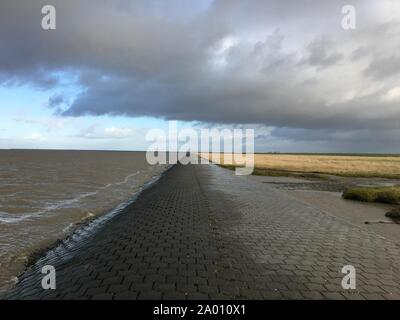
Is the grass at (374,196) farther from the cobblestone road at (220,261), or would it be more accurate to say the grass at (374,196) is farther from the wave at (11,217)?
the wave at (11,217)

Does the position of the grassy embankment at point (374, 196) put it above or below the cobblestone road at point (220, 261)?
below

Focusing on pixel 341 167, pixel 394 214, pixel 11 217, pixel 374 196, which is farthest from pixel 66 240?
pixel 341 167

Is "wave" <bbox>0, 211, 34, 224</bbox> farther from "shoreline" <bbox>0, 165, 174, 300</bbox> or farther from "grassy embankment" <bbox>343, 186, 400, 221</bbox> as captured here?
"grassy embankment" <bbox>343, 186, 400, 221</bbox>

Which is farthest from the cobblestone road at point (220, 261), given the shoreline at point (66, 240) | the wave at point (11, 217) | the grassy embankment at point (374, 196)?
the grassy embankment at point (374, 196)

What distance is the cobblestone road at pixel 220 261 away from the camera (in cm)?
572

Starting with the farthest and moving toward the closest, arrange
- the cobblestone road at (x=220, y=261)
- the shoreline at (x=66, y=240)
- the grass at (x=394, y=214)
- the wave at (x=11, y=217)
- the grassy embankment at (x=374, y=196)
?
the grassy embankment at (x=374, y=196)
the grass at (x=394, y=214)
the wave at (x=11, y=217)
the shoreline at (x=66, y=240)
the cobblestone road at (x=220, y=261)

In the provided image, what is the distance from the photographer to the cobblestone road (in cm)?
572

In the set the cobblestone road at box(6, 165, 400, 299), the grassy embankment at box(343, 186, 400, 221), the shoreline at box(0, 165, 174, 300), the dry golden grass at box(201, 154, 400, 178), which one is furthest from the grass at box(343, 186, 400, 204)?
the dry golden grass at box(201, 154, 400, 178)

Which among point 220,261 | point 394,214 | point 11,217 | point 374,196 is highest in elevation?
point 220,261

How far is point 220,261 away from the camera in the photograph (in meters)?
7.13

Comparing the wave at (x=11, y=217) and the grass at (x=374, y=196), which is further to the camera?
the grass at (x=374, y=196)

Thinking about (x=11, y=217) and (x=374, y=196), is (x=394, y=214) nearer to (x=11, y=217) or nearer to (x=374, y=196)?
(x=374, y=196)
